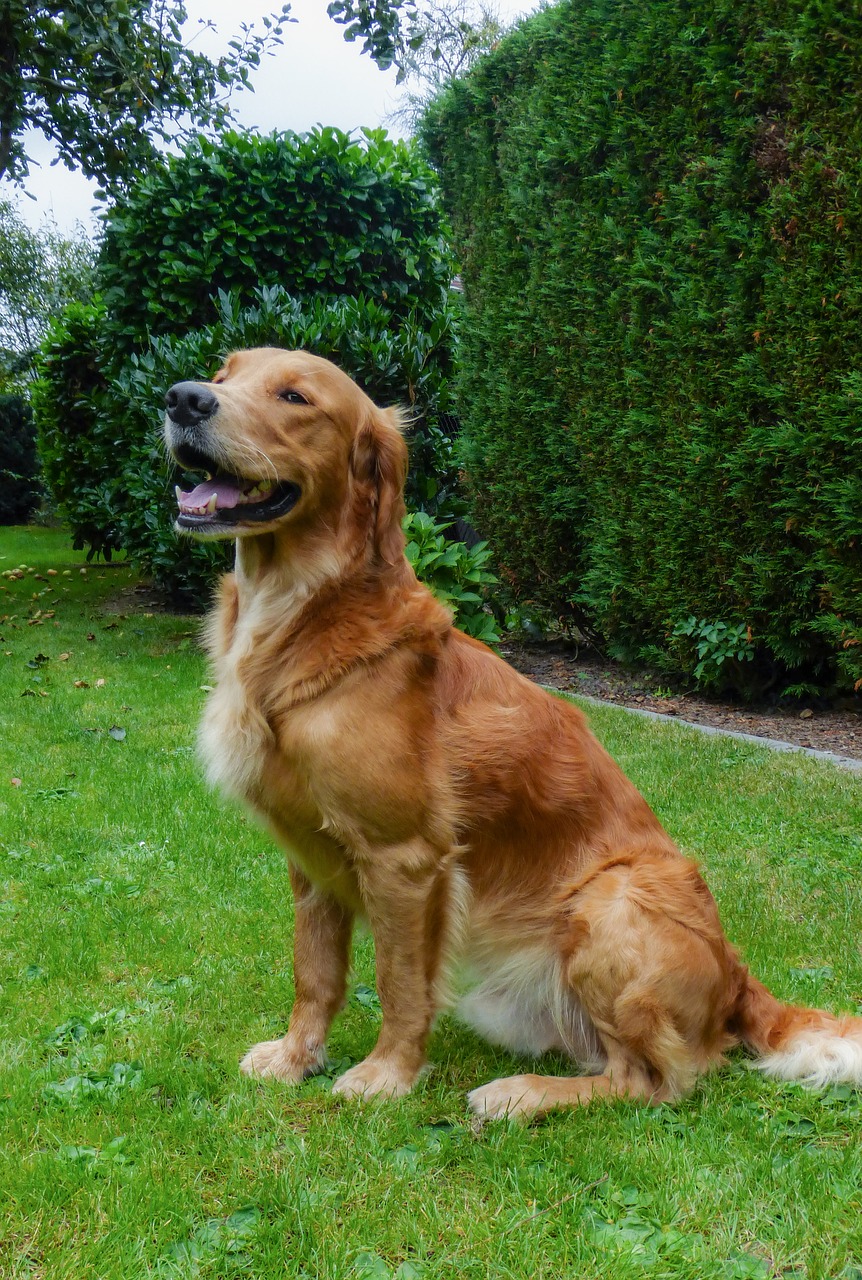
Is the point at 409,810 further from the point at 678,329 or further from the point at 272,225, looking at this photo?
the point at 272,225

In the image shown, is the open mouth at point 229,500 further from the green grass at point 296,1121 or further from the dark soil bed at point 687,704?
the dark soil bed at point 687,704

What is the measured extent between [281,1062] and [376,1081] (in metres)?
0.30

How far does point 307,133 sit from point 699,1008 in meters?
7.43

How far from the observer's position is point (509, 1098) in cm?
242

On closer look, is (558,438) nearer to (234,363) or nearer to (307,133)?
(307,133)

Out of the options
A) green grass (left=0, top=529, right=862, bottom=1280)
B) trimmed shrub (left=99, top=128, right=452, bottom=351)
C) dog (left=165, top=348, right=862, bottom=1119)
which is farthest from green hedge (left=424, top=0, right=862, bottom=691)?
dog (left=165, top=348, right=862, bottom=1119)

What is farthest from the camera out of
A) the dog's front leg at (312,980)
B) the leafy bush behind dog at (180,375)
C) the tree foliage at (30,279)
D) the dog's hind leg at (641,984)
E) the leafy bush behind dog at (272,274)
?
the tree foliage at (30,279)

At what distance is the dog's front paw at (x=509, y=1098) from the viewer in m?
2.38

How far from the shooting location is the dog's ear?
2.57 meters

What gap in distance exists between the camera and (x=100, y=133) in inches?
367

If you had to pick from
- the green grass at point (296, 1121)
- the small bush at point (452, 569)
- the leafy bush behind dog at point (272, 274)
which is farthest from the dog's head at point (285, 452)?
the leafy bush behind dog at point (272, 274)

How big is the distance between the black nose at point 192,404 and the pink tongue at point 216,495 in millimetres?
167

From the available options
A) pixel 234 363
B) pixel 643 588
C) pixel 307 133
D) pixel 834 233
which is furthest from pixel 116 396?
pixel 234 363

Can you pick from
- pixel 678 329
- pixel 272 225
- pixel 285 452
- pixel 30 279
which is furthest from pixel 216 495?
pixel 30 279
